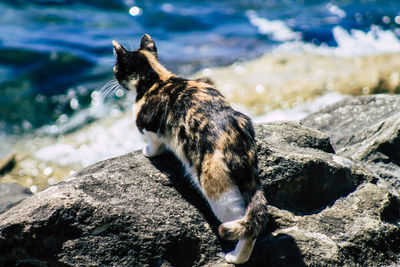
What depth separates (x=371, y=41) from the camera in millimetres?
12281

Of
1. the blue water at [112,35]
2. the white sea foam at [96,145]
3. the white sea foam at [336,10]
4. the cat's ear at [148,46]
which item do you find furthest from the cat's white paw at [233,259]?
the white sea foam at [336,10]

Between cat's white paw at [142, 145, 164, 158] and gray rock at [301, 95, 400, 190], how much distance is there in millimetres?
1864

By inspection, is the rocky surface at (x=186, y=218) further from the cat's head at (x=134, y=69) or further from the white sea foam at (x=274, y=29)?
the white sea foam at (x=274, y=29)

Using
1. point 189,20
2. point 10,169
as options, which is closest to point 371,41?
point 189,20

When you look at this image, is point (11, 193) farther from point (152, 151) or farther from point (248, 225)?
point (248, 225)

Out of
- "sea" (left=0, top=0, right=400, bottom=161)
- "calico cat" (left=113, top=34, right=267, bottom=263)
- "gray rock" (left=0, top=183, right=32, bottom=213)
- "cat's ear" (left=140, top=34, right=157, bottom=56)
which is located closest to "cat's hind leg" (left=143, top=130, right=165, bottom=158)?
"calico cat" (left=113, top=34, right=267, bottom=263)

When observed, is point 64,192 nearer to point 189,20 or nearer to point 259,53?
point 259,53

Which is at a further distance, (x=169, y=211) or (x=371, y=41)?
(x=371, y=41)

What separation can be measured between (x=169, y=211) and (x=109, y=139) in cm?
557

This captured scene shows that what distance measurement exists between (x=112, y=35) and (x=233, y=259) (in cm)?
1175

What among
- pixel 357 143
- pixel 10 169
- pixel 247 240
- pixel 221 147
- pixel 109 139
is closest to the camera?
pixel 247 240

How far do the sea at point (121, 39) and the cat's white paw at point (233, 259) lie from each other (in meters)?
7.04

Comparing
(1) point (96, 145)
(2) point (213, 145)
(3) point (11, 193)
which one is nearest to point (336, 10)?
(1) point (96, 145)

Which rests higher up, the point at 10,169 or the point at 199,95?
the point at 199,95
